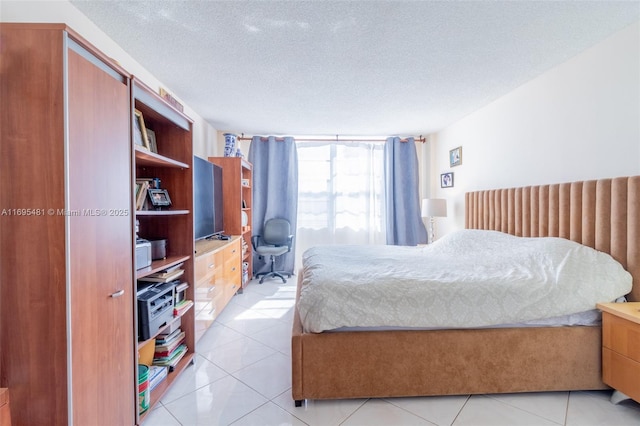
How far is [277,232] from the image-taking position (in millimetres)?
4406

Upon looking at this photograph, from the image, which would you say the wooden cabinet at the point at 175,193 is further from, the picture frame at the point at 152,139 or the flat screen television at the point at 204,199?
the flat screen television at the point at 204,199

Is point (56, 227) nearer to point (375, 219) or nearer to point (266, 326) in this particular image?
point (266, 326)

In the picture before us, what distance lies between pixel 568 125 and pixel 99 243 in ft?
11.0

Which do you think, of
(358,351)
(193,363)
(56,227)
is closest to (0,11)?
(56,227)

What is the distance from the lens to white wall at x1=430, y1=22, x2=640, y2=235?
1.90m

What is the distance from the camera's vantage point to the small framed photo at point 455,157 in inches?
152

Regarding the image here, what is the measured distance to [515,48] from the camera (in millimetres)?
2080

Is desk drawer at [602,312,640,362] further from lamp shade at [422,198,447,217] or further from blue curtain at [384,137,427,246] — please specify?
blue curtain at [384,137,427,246]

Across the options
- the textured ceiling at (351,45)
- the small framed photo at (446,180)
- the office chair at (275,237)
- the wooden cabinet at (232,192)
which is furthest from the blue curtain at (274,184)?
the small framed photo at (446,180)

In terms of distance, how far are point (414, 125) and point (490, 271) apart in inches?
108

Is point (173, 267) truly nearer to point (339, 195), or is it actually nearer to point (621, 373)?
point (621, 373)

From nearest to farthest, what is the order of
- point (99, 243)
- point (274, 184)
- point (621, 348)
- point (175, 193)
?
point (99, 243) < point (621, 348) < point (175, 193) < point (274, 184)

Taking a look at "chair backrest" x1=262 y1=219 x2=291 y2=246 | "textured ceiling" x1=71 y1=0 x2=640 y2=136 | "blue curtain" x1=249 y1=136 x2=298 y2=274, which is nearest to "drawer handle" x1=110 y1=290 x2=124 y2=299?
"textured ceiling" x1=71 y1=0 x2=640 y2=136

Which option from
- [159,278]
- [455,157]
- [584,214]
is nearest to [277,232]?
[159,278]
